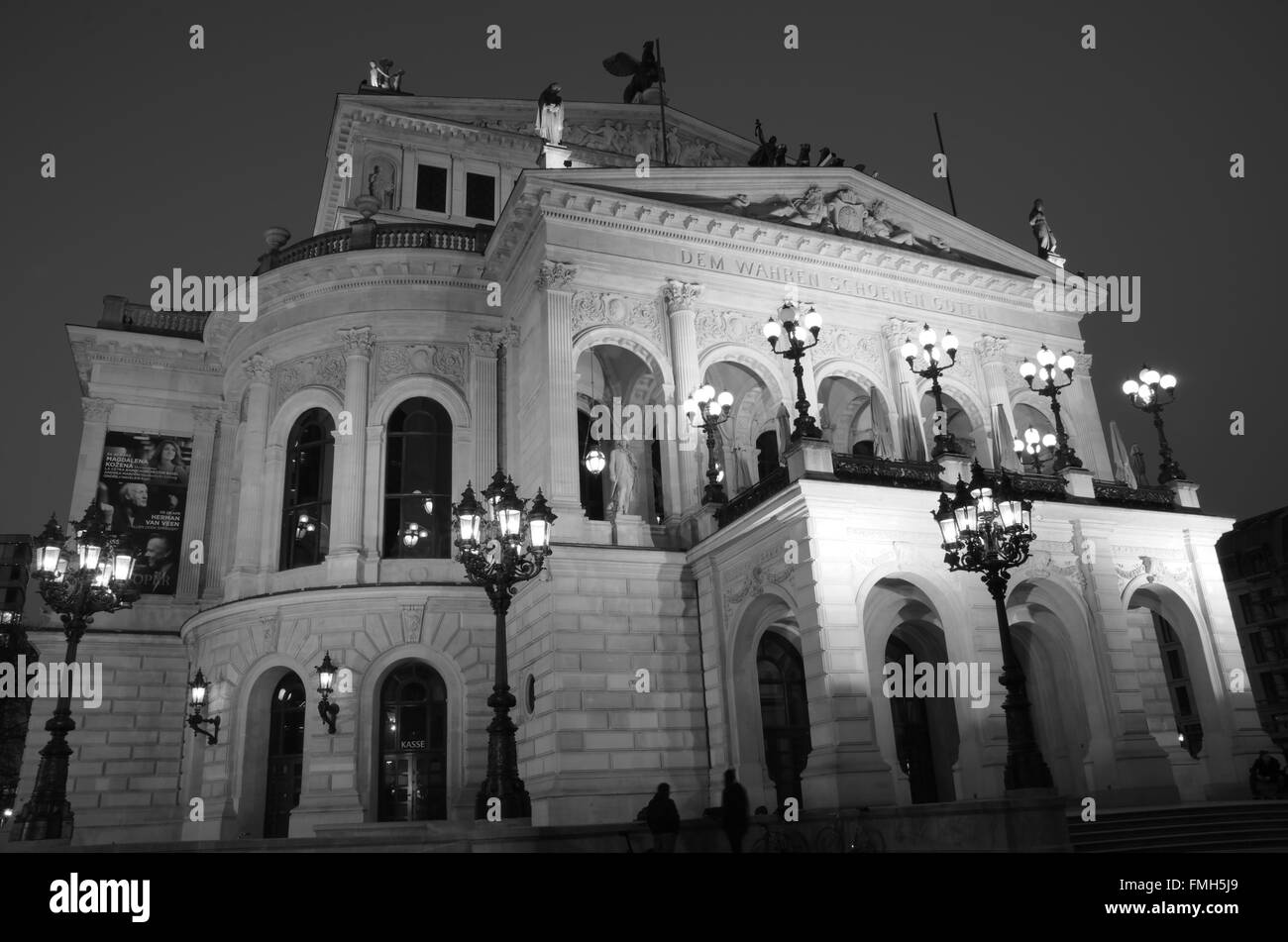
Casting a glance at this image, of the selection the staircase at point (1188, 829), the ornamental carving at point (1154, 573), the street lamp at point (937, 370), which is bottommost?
the staircase at point (1188, 829)

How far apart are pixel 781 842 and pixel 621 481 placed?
10281 millimetres

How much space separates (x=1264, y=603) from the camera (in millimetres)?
64562

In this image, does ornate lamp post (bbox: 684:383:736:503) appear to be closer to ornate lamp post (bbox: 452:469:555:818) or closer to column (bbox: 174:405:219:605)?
ornate lamp post (bbox: 452:469:555:818)

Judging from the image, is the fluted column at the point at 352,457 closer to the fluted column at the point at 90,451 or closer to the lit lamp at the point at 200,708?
the lit lamp at the point at 200,708

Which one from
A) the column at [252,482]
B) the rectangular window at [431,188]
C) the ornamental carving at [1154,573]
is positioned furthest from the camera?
the rectangular window at [431,188]

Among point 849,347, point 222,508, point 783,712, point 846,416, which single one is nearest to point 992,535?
point 783,712

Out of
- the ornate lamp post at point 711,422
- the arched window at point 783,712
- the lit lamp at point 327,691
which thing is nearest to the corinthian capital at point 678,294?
the ornate lamp post at point 711,422

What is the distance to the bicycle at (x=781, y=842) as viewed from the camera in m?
16.4

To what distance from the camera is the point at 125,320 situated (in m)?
35.1

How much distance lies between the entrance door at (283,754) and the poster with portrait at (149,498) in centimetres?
788

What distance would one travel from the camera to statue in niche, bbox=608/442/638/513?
24312 mm

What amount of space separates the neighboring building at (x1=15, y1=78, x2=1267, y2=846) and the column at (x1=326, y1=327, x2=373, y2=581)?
0.30 ft
